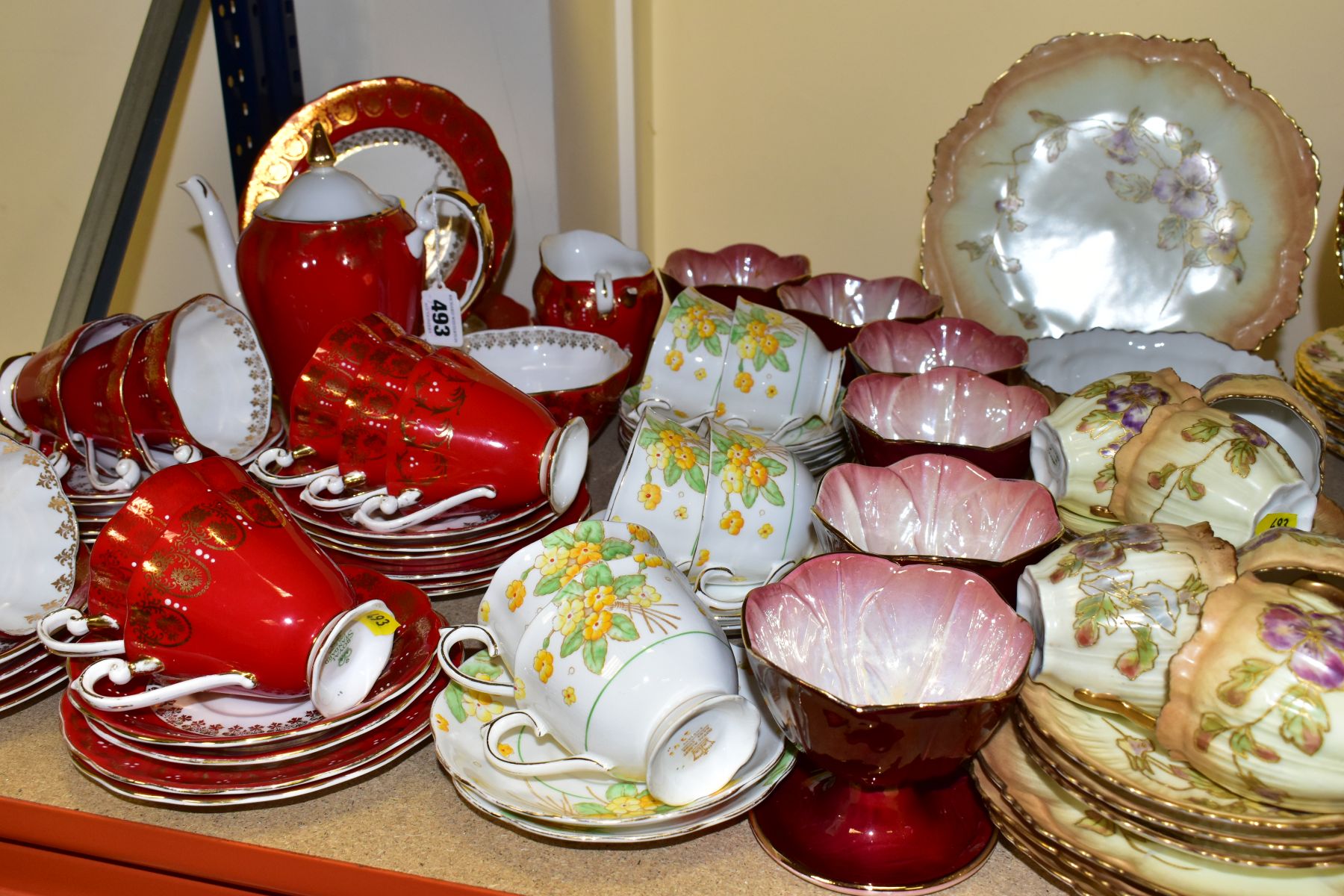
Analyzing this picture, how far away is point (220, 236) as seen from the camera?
3.66 ft

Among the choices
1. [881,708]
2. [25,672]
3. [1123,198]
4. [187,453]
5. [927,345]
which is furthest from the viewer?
[1123,198]

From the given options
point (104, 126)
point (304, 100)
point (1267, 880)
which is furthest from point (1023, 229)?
point (104, 126)

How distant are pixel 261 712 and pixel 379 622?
0.10 metres

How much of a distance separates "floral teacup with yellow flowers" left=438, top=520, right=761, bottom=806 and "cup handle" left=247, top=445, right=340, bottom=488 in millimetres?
275

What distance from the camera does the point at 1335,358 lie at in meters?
1.11

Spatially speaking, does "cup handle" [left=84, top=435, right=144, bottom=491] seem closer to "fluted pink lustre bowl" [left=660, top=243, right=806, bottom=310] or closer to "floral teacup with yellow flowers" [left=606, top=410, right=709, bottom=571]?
"floral teacup with yellow flowers" [left=606, top=410, right=709, bottom=571]

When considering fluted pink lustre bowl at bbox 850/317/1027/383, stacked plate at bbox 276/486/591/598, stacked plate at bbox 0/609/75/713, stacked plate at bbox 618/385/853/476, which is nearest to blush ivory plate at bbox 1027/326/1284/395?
fluted pink lustre bowl at bbox 850/317/1027/383

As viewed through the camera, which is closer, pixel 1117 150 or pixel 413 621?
pixel 413 621

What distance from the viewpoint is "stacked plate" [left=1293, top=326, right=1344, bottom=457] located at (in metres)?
1.07

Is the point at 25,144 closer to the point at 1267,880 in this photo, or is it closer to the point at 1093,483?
the point at 1093,483

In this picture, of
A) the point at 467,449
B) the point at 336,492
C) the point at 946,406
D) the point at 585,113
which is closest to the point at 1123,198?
the point at 946,406

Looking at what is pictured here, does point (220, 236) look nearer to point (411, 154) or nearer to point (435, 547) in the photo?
point (411, 154)

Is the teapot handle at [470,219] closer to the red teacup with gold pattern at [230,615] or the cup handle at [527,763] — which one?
the red teacup with gold pattern at [230,615]

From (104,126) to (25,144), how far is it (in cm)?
9
